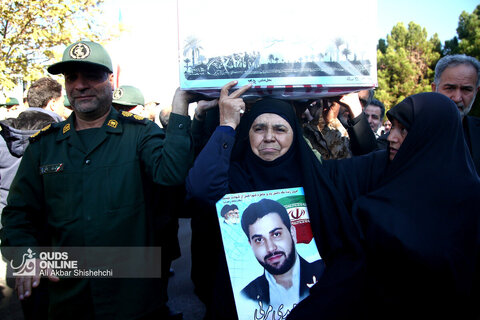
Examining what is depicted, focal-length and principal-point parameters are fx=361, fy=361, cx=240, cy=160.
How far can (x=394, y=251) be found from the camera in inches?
72.5

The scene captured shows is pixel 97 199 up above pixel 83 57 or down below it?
below

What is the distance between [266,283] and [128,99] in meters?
3.34

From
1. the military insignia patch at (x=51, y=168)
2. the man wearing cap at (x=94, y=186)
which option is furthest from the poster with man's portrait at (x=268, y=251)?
the military insignia patch at (x=51, y=168)

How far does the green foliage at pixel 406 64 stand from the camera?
27.8 metres

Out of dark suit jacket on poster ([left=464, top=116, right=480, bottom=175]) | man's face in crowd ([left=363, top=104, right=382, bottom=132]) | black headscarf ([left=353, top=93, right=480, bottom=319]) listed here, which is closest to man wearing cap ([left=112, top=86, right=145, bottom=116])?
man's face in crowd ([left=363, top=104, right=382, bottom=132])

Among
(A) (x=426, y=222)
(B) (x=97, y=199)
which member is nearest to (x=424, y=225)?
(A) (x=426, y=222)

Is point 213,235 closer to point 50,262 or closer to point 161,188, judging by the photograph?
point 161,188

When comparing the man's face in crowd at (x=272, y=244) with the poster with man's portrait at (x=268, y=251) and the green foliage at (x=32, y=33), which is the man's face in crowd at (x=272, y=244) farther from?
the green foliage at (x=32, y=33)

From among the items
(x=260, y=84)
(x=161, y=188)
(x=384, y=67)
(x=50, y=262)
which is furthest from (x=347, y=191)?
(x=384, y=67)

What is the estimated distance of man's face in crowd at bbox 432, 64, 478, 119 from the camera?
2.62 meters

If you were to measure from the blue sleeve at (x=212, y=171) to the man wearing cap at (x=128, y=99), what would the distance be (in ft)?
9.00

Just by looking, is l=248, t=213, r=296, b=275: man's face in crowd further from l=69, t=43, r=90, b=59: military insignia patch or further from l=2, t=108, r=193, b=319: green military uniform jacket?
l=69, t=43, r=90, b=59: military insignia patch

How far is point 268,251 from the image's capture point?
1.94 metres

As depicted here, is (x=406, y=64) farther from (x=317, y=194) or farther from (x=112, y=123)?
(x=112, y=123)
